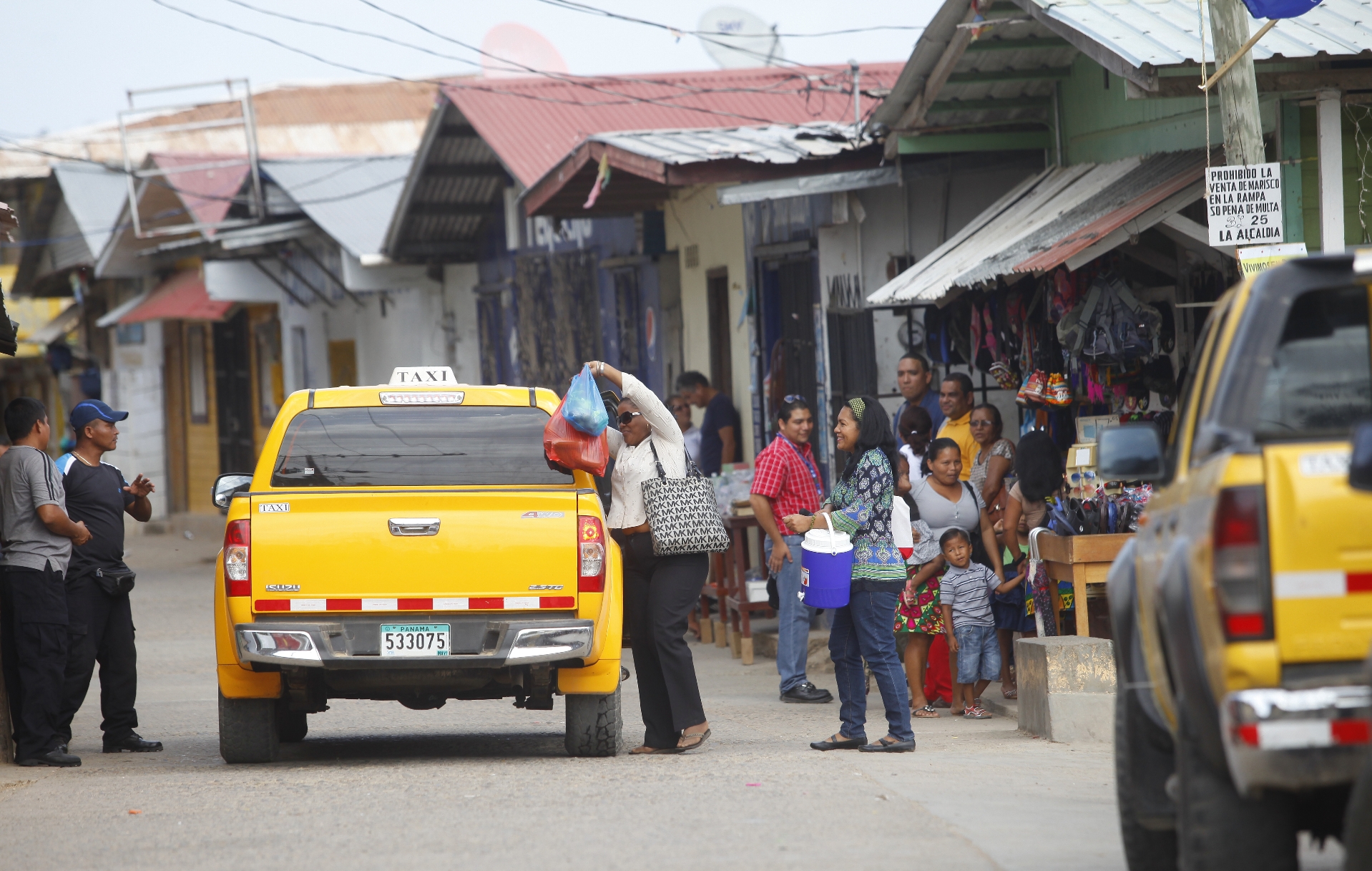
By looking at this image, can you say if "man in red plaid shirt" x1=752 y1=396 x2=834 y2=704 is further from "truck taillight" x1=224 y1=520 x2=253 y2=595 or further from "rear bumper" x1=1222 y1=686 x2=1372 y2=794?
"rear bumper" x1=1222 y1=686 x2=1372 y2=794

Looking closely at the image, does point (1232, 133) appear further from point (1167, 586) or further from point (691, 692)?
point (1167, 586)

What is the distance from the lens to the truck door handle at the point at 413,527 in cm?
785

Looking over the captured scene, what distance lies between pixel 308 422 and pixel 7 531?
163 centimetres

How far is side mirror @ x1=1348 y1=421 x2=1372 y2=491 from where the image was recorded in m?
3.52

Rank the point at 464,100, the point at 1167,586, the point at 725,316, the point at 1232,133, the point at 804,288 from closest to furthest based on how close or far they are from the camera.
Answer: the point at 1167,586 < the point at 1232,133 < the point at 804,288 < the point at 725,316 < the point at 464,100

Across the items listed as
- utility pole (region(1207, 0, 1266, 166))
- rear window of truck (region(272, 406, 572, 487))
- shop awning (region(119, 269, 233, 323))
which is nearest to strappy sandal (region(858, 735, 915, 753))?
rear window of truck (region(272, 406, 572, 487))

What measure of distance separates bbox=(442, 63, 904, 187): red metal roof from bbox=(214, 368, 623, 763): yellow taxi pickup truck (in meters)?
9.84

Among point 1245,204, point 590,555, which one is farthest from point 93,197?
point 1245,204

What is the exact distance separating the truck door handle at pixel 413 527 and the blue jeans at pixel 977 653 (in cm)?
344

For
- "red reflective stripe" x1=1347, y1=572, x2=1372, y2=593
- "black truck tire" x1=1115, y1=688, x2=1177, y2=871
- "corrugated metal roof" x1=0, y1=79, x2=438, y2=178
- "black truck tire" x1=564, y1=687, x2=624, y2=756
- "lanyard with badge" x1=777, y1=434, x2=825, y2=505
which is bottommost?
"black truck tire" x1=564, y1=687, x2=624, y2=756

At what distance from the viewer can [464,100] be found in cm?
1877

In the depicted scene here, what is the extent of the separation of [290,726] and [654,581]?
7.44 feet

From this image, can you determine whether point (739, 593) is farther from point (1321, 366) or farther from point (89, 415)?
point (1321, 366)

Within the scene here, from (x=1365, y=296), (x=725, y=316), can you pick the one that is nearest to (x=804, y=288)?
(x=725, y=316)
